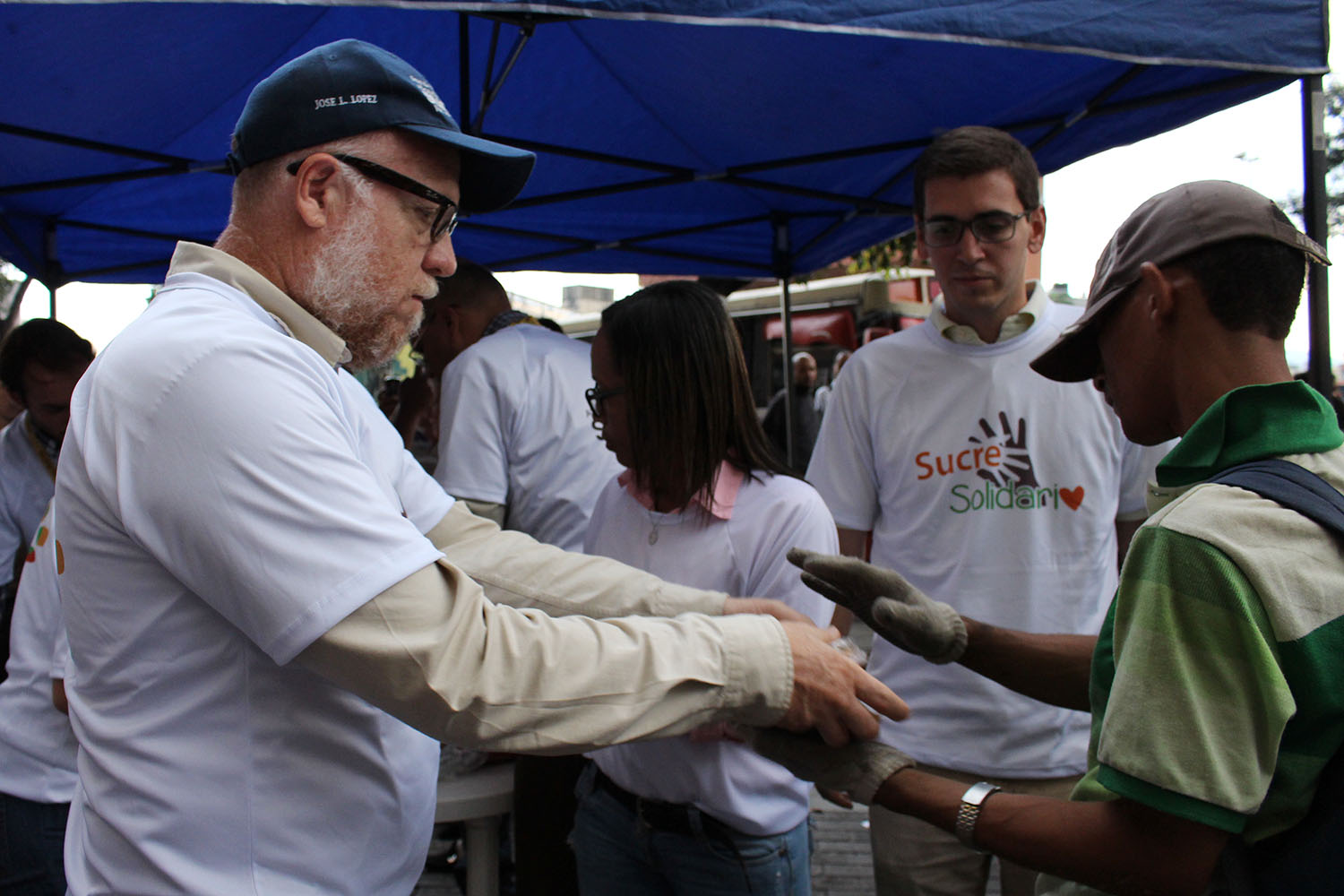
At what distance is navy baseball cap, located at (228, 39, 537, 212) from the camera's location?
1.53 meters

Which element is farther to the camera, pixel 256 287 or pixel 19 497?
pixel 19 497

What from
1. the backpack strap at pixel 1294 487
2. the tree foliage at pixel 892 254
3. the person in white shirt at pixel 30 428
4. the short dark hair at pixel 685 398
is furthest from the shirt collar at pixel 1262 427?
the tree foliage at pixel 892 254

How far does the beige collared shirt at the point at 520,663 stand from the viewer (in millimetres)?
1225

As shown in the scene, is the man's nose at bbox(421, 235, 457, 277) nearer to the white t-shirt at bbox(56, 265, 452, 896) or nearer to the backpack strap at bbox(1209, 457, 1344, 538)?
the white t-shirt at bbox(56, 265, 452, 896)

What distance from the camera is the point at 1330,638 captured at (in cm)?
115

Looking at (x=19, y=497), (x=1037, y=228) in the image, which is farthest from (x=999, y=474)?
(x=19, y=497)

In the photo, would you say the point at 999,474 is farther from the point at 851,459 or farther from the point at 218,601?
the point at 218,601

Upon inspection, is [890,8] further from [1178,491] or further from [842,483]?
[1178,491]

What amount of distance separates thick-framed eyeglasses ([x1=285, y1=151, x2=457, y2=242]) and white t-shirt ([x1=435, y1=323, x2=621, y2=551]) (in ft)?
4.75

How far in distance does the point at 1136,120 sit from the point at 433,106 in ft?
10.2

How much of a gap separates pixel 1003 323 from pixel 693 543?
1144 millimetres

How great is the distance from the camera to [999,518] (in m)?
2.53

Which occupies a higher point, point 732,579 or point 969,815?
point 732,579

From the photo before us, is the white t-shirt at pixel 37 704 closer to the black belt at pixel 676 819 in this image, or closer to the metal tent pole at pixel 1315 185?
the black belt at pixel 676 819
